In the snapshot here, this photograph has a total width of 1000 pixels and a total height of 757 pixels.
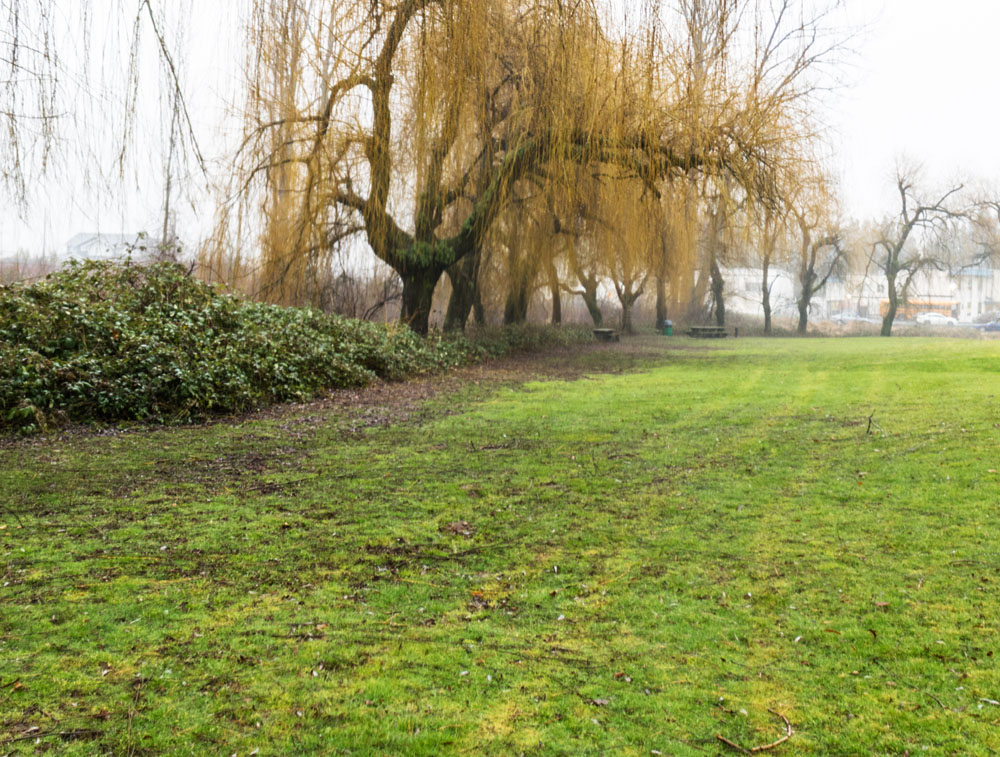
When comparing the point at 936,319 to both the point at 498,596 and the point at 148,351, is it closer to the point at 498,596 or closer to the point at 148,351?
the point at 148,351

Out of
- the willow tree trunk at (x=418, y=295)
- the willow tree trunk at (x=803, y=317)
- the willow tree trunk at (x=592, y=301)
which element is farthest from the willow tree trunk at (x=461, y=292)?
the willow tree trunk at (x=803, y=317)

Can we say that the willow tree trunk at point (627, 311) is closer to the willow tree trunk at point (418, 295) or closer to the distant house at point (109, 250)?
the willow tree trunk at point (418, 295)

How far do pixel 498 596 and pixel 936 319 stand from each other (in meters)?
38.1

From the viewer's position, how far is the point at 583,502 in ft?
16.5

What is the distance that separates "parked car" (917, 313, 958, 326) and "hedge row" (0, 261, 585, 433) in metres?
32.7

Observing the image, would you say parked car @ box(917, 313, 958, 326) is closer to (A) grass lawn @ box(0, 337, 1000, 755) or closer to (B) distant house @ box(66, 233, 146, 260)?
(A) grass lawn @ box(0, 337, 1000, 755)

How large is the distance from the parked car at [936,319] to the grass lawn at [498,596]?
32457 millimetres

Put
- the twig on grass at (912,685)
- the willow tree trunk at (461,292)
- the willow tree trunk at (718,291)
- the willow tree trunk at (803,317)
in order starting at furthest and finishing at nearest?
the willow tree trunk at (803,317), the willow tree trunk at (718,291), the willow tree trunk at (461,292), the twig on grass at (912,685)

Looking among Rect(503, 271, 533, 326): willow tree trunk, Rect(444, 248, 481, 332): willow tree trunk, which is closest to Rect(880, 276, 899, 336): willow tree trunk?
Rect(503, 271, 533, 326): willow tree trunk

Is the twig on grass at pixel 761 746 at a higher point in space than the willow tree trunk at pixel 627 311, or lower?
lower

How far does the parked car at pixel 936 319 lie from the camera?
1374 inches

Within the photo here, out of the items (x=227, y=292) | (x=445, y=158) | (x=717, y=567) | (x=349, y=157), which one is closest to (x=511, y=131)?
(x=445, y=158)

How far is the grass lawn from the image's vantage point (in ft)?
7.77

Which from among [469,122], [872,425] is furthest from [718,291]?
[872,425]
